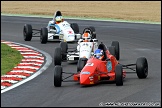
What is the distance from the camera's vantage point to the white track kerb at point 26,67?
1811 centimetres

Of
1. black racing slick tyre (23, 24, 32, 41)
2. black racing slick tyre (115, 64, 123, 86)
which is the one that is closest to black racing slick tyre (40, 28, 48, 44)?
black racing slick tyre (23, 24, 32, 41)

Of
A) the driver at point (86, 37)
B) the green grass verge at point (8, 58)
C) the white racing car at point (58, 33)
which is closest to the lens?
the green grass verge at point (8, 58)

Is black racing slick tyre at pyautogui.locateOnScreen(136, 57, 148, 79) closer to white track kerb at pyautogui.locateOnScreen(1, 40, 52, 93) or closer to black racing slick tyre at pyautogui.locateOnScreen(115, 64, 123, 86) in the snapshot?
black racing slick tyre at pyautogui.locateOnScreen(115, 64, 123, 86)

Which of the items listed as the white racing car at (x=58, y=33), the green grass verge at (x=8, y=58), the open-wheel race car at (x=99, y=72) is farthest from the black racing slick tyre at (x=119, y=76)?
the white racing car at (x=58, y=33)

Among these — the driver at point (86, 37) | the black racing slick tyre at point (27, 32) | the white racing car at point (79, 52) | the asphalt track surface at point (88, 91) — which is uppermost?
the black racing slick tyre at point (27, 32)

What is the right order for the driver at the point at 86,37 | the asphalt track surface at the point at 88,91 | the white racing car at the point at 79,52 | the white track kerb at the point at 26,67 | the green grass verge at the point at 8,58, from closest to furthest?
the asphalt track surface at the point at 88,91
the white track kerb at the point at 26,67
the green grass verge at the point at 8,58
the white racing car at the point at 79,52
the driver at the point at 86,37

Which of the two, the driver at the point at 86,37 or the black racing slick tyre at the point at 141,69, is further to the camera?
the driver at the point at 86,37

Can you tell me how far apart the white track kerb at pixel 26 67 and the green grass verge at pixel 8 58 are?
0.16 m

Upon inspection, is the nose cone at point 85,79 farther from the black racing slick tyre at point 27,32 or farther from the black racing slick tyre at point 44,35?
the black racing slick tyre at point 27,32

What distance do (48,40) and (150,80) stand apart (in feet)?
41.0

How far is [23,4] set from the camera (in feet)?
194

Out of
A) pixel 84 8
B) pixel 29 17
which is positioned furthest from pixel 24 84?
pixel 84 8

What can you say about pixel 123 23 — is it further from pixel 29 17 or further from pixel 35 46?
pixel 35 46

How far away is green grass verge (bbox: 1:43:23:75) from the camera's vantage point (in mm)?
20766
